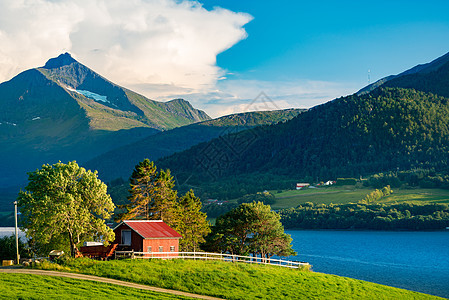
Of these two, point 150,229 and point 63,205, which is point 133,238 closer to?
point 150,229

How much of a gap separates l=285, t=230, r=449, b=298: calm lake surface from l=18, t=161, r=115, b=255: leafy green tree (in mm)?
55974

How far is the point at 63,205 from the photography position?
5188 cm

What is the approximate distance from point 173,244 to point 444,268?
84.6 metres

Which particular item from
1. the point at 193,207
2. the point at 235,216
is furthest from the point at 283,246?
the point at 193,207

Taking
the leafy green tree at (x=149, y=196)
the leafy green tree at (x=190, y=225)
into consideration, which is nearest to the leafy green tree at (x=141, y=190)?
the leafy green tree at (x=149, y=196)

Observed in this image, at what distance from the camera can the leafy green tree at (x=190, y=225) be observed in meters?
72.2

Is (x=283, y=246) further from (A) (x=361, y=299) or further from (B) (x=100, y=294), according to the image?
(B) (x=100, y=294)

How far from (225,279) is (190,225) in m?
27.3

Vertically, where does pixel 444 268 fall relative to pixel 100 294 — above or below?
below

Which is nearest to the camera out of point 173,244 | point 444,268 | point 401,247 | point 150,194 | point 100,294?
point 100,294

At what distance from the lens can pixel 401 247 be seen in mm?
166125

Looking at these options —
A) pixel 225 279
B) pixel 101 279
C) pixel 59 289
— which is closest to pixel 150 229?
pixel 225 279

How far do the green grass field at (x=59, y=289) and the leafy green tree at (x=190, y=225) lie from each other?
99.4 feet

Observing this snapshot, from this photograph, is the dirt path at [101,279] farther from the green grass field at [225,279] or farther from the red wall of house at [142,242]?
the red wall of house at [142,242]
